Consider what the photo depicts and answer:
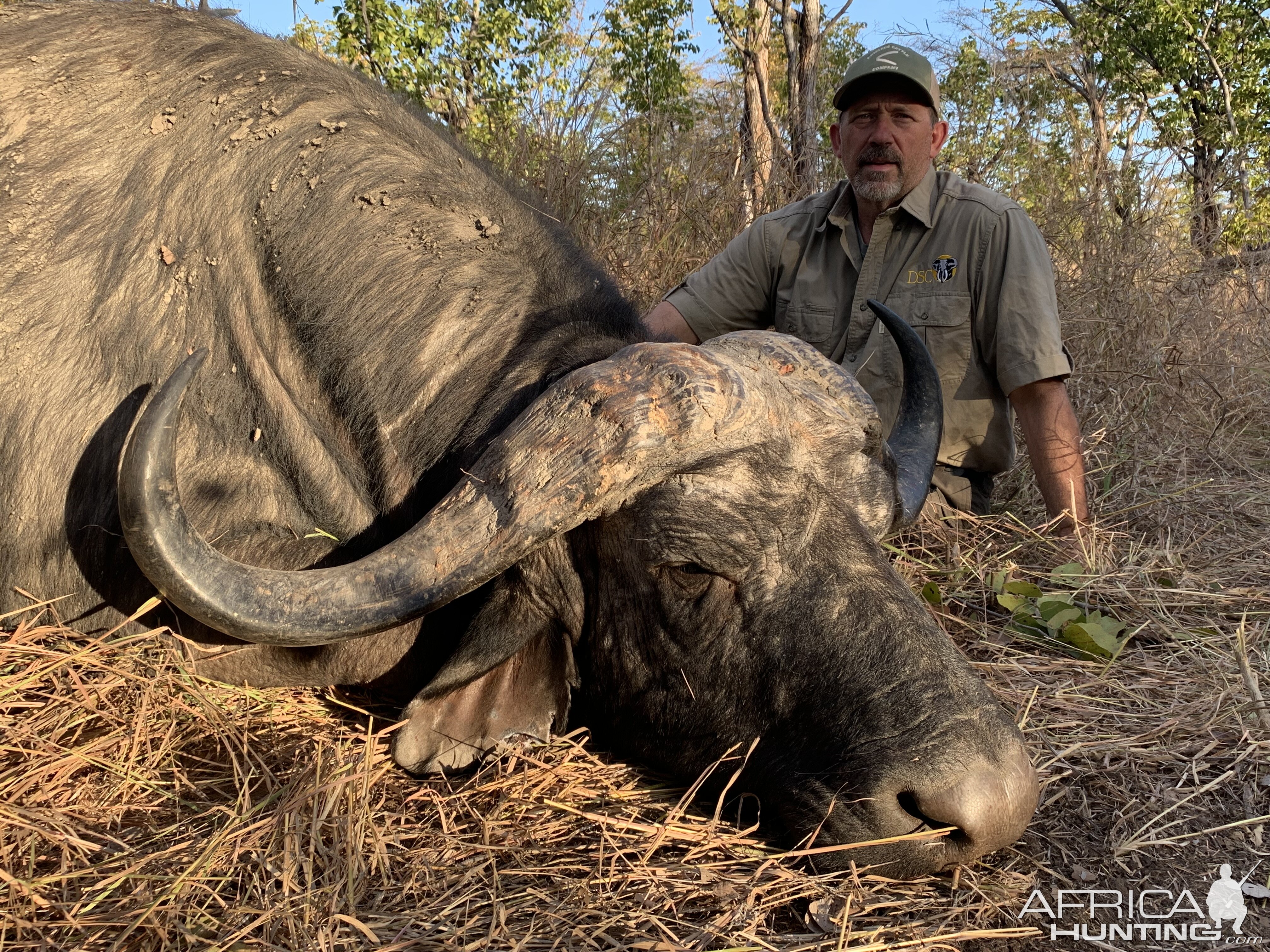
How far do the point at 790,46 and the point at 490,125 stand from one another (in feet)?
15.7

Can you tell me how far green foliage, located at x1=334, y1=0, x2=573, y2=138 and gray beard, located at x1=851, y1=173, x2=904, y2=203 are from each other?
164 inches

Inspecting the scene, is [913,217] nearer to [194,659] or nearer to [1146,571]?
[1146,571]

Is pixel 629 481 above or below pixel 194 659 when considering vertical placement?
above

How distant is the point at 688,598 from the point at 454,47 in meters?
10.4

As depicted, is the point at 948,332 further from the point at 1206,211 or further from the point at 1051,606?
the point at 1206,211

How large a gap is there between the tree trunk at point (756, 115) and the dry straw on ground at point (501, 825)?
4.08 metres

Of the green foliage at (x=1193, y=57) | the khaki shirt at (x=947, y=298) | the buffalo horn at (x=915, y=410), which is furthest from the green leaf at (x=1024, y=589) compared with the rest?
the green foliage at (x=1193, y=57)

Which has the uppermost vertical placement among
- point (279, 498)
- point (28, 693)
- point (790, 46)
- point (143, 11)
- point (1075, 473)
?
point (790, 46)

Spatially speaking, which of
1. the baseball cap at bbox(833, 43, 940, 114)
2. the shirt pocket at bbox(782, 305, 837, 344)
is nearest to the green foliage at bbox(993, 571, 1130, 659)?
the shirt pocket at bbox(782, 305, 837, 344)

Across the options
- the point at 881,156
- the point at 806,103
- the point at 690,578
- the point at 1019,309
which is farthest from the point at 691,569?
the point at 806,103

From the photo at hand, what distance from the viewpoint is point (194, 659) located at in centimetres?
285

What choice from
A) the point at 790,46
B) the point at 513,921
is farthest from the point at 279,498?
the point at 790,46

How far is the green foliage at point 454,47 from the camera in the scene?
9.09 meters

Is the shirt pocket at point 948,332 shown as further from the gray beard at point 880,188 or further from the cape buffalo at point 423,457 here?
the cape buffalo at point 423,457
